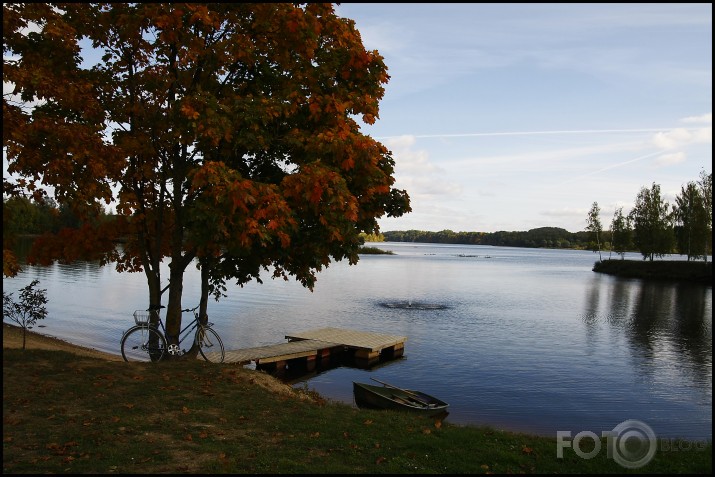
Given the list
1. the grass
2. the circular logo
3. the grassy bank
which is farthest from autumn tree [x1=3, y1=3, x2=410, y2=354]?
the grassy bank

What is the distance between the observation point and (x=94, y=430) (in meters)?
9.69

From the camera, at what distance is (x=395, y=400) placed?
1794 cm

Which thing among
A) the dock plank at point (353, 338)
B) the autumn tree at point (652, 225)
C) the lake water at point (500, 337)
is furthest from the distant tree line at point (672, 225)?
the dock plank at point (353, 338)

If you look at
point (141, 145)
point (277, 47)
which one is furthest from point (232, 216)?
point (277, 47)

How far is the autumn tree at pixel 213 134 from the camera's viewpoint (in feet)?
39.0

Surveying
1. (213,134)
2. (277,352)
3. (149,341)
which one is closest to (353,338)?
(277,352)

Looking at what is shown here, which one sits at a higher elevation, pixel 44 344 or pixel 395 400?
pixel 395 400

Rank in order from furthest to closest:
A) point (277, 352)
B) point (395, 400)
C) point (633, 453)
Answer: point (277, 352), point (395, 400), point (633, 453)

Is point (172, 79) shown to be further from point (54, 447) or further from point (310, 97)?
point (54, 447)

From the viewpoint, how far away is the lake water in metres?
22.3

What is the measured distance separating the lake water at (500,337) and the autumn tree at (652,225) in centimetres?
3726

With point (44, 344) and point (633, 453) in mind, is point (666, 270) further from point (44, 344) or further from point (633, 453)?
point (633, 453)

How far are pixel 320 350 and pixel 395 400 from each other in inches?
420

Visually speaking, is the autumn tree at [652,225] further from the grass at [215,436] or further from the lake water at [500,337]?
the grass at [215,436]
